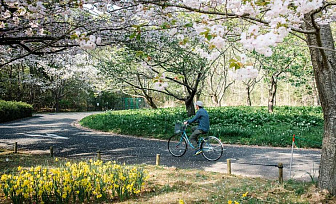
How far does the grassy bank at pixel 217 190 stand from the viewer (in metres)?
4.64

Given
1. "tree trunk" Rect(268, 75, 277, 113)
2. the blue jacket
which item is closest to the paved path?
the blue jacket

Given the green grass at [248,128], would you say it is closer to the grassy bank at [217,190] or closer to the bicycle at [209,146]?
the bicycle at [209,146]

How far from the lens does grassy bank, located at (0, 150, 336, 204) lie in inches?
183

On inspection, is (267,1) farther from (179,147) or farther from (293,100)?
(293,100)

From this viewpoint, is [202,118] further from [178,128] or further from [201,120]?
[178,128]

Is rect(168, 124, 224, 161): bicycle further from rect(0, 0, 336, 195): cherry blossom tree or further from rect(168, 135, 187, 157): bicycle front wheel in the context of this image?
rect(0, 0, 336, 195): cherry blossom tree

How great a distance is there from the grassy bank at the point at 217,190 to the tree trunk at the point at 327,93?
33 cm

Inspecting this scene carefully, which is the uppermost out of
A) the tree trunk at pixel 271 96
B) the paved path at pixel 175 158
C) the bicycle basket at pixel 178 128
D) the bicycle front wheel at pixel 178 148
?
the tree trunk at pixel 271 96

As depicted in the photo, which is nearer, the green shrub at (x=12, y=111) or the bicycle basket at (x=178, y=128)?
the bicycle basket at (x=178, y=128)

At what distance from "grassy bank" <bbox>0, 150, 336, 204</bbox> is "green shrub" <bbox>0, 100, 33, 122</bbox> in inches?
651

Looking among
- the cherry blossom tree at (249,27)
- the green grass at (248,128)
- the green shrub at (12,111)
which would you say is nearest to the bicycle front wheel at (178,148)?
the green grass at (248,128)

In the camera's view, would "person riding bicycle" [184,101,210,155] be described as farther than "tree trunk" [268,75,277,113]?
No

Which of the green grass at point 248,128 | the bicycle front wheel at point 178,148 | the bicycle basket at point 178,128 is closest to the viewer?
the bicycle basket at point 178,128

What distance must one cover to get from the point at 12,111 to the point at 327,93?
2277 centimetres
